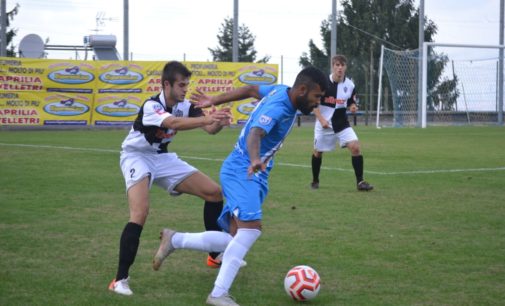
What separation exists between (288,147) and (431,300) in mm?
15685

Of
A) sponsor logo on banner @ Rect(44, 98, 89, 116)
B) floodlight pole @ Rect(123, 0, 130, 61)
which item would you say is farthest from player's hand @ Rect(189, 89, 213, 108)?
floodlight pole @ Rect(123, 0, 130, 61)

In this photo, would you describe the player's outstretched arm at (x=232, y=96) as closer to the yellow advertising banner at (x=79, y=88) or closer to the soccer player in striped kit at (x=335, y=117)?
the soccer player in striped kit at (x=335, y=117)

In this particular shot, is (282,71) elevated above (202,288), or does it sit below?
above

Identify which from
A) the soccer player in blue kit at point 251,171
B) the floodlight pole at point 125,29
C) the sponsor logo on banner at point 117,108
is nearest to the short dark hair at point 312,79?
the soccer player in blue kit at point 251,171

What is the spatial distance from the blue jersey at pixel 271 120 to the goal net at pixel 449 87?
99.2ft

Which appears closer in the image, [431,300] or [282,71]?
[431,300]

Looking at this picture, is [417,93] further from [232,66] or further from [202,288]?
[202,288]

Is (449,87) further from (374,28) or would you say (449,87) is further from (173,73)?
(173,73)

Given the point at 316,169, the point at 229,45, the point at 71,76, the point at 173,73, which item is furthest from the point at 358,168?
the point at 229,45

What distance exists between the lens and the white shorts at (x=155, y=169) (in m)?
6.18

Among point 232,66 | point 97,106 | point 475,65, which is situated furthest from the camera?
point 475,65

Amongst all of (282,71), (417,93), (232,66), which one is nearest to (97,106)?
(232,66)

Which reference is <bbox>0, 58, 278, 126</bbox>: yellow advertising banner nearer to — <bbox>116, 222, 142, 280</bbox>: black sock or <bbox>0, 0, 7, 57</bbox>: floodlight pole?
<bbox>0, 0, 7, 57</bbox>: floodlight pole

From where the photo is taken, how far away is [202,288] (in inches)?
235
